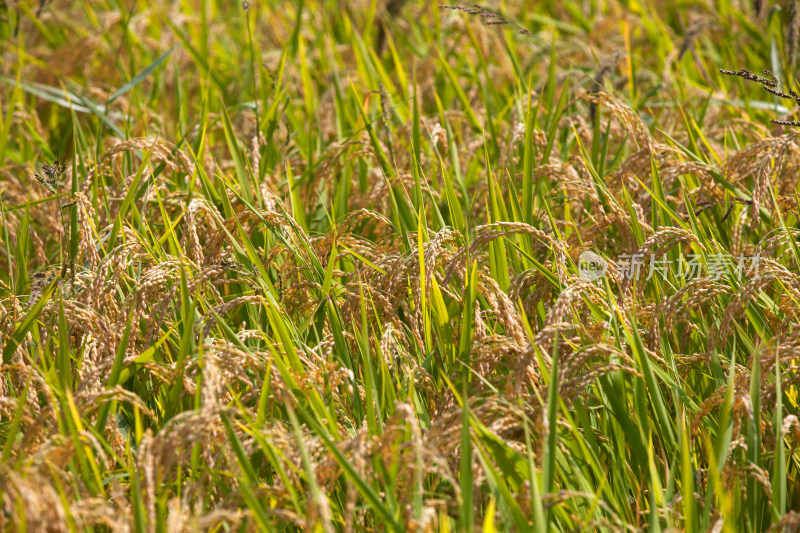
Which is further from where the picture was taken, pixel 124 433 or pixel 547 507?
pixel 124 433

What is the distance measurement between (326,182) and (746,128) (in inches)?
67.1

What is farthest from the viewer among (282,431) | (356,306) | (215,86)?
(215,86)

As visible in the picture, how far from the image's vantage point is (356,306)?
6.93 ft

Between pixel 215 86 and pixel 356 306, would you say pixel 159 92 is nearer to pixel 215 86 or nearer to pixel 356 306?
pixel 215 86

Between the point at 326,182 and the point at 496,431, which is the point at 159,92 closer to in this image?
the point at 326,182

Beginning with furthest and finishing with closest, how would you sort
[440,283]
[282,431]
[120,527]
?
[440,283], [282,431], [120,527]

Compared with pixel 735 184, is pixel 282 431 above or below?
below

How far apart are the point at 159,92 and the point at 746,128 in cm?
275

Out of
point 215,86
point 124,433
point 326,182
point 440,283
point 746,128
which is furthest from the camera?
point 215,86

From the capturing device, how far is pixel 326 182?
9.52 feet

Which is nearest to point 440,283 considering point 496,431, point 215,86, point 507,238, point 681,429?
point 507,238

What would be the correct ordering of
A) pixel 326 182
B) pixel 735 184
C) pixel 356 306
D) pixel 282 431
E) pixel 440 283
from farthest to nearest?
pixel 326 182 → pixel 735 184 → pixel 440 283 → pixel 356 306 → pixel 282 431

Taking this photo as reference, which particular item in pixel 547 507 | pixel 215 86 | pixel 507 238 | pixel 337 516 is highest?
pixel 215 86

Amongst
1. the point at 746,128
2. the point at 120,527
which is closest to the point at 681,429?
the point at 120,527
